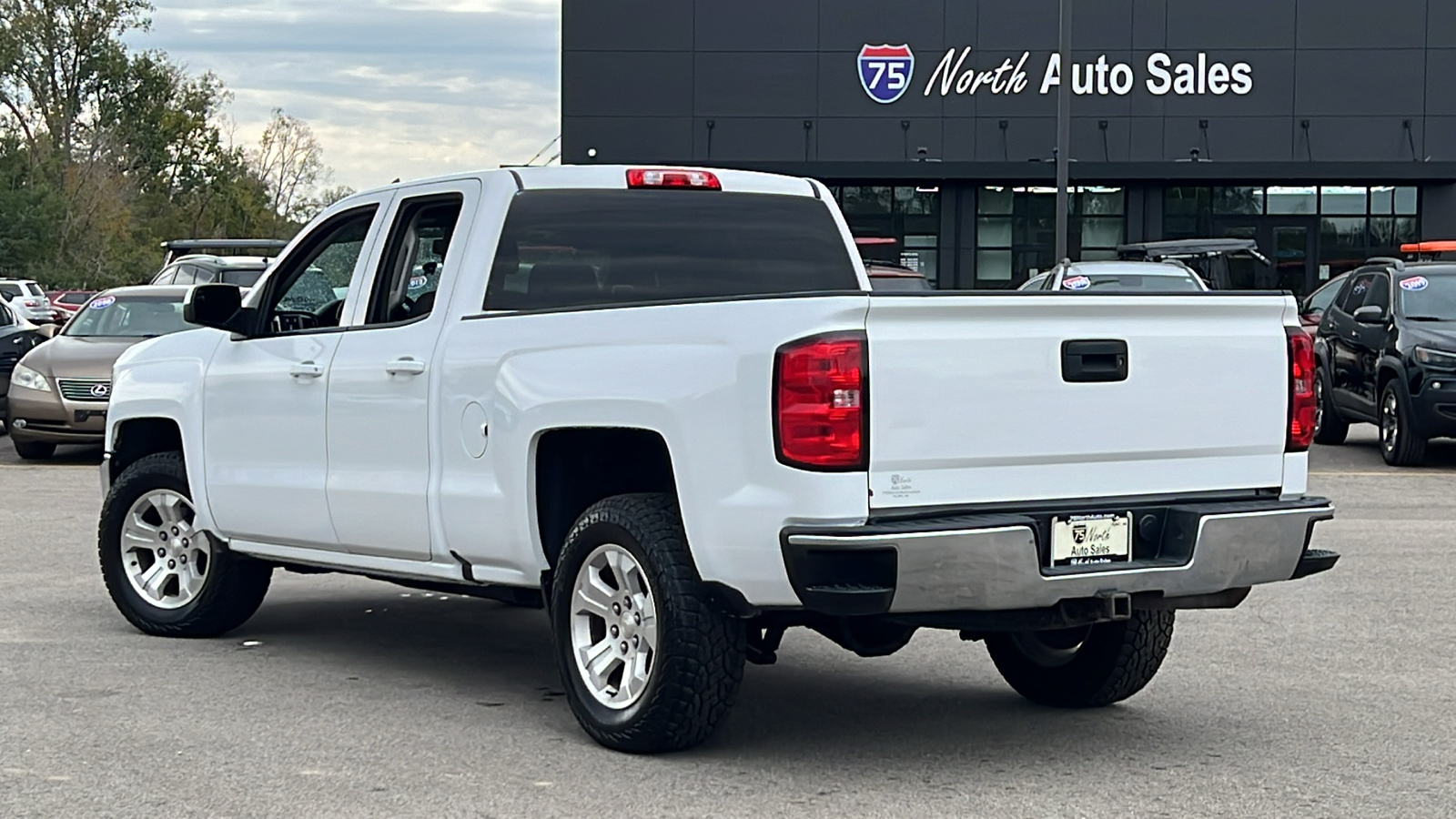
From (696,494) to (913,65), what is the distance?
133 ft

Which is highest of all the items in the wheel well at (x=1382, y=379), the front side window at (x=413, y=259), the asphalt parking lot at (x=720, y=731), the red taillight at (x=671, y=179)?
the red taillight at (x=671, y=179)

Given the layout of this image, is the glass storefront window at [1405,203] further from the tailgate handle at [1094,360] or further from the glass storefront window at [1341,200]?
the tailgate handle at [1094,360]

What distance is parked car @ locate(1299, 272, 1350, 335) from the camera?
2012cm

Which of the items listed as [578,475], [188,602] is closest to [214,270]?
[188,602]

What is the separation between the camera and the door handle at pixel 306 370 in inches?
301

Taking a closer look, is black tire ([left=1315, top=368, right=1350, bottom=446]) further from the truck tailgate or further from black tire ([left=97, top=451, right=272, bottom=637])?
the truck tailgate

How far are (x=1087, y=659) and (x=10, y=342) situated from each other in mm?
15280

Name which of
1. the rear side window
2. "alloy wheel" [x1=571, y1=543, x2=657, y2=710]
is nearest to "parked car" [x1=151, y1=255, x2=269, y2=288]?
the rear side window

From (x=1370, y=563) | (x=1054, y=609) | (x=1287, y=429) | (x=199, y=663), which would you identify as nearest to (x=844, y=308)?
(x=1054, y=609)

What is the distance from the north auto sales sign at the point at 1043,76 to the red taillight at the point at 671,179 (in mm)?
38363

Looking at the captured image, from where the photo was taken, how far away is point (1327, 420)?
20.0 metres

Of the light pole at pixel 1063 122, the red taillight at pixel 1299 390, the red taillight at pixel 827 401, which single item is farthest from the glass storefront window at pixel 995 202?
the red taillight at pixel 827 401

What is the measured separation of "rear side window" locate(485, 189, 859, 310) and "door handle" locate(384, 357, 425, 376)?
328mm

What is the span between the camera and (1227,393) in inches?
244
